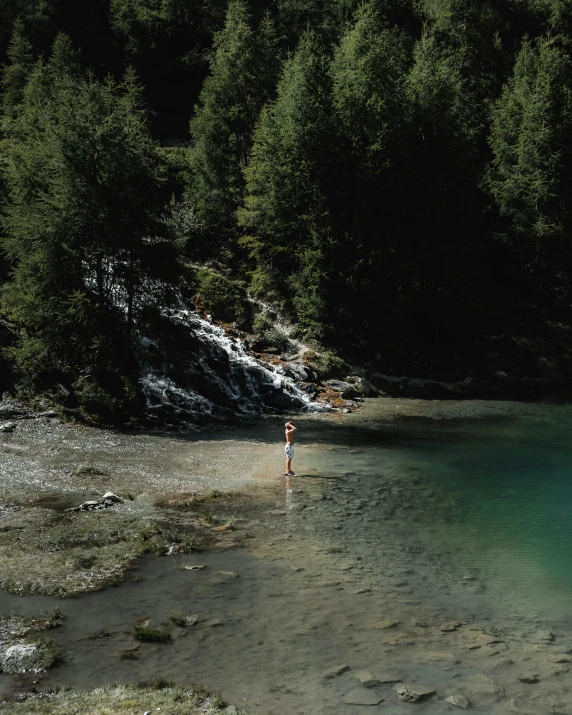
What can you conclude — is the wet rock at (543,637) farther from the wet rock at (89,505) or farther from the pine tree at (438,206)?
the pine tree at (438,206)

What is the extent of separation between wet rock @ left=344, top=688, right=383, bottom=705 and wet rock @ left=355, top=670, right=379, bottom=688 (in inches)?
5.8

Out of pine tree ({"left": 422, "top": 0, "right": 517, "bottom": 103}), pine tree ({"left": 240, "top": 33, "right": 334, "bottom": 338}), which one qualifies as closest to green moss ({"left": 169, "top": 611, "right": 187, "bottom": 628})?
pine tree ({"left": 240, "top": 33, "right": 334, "bottom": 338})

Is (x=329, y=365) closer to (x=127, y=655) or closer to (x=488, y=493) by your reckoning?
(x=488, y=493)

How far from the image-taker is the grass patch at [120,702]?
9562 mm

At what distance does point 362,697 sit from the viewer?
1021 centimetres

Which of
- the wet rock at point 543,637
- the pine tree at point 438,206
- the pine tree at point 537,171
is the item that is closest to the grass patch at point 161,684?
the wet rock at point 543,637

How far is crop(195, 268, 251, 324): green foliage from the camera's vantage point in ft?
143

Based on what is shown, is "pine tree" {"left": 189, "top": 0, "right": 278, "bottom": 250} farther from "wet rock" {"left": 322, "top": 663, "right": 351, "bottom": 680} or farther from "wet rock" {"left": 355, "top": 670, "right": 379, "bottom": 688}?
"wet rock" {"left": 355, "top": 670, "right": 379, "bottom": 688}

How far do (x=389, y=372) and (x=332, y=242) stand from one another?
356 inches

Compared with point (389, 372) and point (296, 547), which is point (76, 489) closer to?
point (296, 547)

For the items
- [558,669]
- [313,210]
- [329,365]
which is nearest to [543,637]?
[558,669]

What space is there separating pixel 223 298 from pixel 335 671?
3489 centimetres

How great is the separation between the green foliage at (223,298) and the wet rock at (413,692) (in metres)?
34.0

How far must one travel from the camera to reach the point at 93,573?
47.6ft
